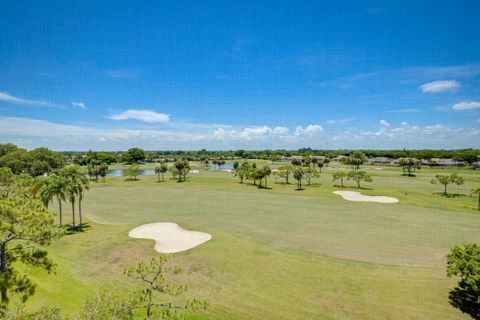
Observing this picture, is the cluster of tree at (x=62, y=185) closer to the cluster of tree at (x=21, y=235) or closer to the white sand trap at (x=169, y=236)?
the white sand trap at (x=169, y=236)

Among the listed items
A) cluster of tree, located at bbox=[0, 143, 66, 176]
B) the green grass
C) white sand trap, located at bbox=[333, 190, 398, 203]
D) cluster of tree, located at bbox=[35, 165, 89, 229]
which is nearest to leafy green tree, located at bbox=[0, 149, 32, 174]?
cluster of tree, located at bbox=[0, 143, 66, 176]

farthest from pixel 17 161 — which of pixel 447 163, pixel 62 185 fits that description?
pixel 447 163

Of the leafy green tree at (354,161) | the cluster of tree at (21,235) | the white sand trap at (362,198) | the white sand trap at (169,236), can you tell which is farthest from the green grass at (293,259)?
the leafy green tree at (354,161)

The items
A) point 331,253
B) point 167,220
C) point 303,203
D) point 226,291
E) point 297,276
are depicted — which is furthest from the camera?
point 303,203

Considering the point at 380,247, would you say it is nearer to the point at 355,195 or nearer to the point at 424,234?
the point at 424,234

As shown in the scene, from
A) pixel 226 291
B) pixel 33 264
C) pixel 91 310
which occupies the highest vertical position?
pixel 33 264

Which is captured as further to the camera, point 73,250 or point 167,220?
point 167,220

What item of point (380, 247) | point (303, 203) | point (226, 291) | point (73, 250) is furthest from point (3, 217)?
point (303, 203)
